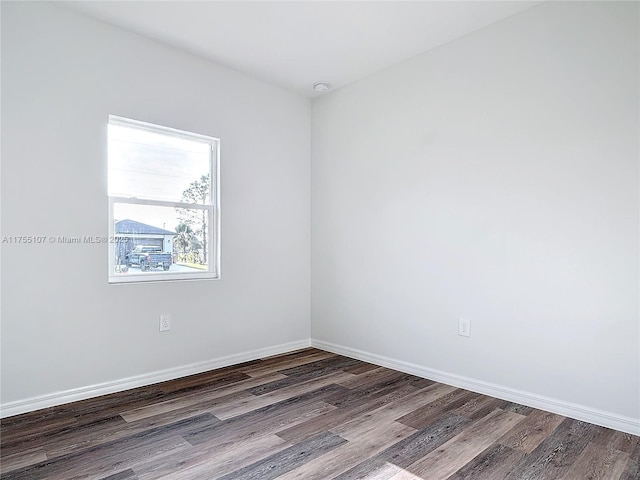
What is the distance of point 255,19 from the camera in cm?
273

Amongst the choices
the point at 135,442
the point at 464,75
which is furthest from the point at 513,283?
the point at 135,442

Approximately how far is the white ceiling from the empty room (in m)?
0.02

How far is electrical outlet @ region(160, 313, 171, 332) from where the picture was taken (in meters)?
3.07

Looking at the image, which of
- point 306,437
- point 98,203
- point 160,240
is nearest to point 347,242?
point 160,240

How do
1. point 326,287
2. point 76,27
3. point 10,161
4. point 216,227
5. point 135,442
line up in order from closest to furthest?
point 135,442 → point 10,161 → point 76,27 → point 216,227 → point 326,287

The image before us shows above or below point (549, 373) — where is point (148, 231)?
above

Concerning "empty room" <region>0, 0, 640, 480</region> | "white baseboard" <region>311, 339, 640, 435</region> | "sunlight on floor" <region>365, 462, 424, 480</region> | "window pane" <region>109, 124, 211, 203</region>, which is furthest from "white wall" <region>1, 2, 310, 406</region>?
"sunlight on floor" <region>365, 462, 424, 480</region>

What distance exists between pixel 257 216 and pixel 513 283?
216 cm

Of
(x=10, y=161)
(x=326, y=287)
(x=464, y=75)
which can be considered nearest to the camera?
(x=10, y=161)

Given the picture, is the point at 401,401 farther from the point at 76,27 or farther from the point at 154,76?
the point at 76,27

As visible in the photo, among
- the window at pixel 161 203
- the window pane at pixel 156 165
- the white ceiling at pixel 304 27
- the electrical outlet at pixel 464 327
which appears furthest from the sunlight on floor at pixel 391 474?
the white ceiling at pixel 304 27

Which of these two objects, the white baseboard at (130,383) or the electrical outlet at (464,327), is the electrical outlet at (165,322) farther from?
the electrical outlet at (464,327)

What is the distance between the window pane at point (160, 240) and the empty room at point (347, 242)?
2 cm

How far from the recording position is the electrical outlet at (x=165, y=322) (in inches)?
121
